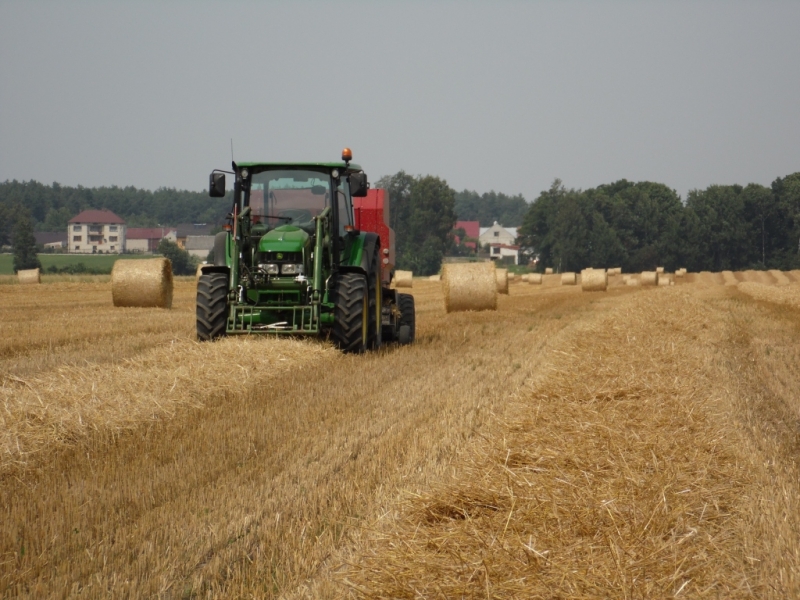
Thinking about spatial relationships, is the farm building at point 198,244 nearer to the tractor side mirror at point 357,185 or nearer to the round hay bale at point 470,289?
the round hay bale at point 470,289

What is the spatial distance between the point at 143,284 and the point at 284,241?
27.3 feet

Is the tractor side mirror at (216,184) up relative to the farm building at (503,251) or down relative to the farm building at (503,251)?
up

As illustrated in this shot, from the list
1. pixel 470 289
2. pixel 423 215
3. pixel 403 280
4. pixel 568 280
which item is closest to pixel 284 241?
pixel 470 289

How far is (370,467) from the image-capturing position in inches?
207

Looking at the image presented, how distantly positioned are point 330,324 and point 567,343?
2.81 m

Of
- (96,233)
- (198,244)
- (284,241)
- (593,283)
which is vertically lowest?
(593,283)

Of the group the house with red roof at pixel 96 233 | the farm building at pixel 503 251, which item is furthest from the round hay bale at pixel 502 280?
the farm building at pixel 503 251

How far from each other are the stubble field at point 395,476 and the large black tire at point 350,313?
682mm

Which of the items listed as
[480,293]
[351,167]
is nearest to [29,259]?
[480,293]

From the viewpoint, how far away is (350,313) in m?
10.6

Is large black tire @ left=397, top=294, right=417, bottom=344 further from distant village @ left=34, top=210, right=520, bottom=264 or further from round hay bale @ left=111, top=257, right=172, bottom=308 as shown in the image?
distant village @ left=34, top=210, right=520, bottom=264

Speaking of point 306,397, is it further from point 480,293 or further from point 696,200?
point 696,200

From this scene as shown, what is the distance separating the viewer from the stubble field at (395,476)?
3559 mm

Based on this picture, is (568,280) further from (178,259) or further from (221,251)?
(221,251)
